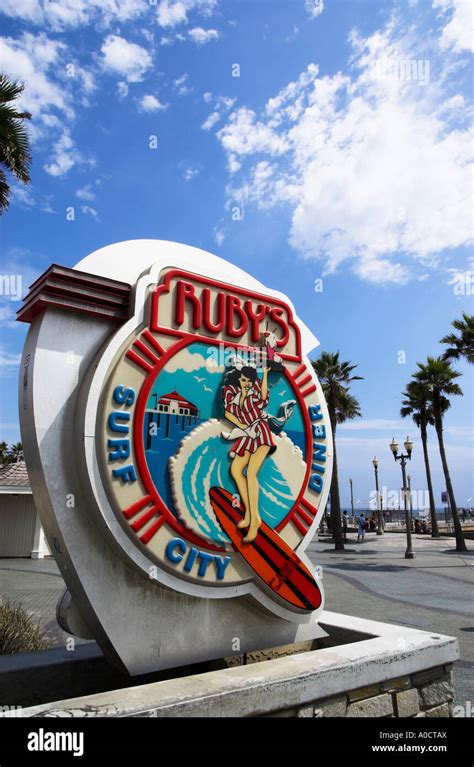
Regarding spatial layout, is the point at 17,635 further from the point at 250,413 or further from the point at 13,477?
the point at 13,477

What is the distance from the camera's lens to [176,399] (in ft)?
14.9

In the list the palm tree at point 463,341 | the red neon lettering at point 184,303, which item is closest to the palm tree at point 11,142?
the red neon lettering at point 184,303

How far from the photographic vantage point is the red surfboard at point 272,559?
4625mm

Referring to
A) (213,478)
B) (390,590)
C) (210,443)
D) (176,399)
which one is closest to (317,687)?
(213,478)

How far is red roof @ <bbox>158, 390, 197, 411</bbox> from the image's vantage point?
4.47m

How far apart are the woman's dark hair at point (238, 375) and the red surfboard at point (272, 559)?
1.05 meters

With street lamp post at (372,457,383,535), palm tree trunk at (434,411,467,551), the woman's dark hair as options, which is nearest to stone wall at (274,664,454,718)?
the woman's dark hair

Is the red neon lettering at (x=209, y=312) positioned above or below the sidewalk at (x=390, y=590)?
above

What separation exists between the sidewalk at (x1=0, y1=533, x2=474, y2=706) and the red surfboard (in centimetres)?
251

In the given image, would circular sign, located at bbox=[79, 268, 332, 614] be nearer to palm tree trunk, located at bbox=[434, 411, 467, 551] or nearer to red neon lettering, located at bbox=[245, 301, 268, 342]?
red neon lettering, located at bbox=[245, 301, 268, 342]

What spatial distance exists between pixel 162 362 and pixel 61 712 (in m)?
2.69

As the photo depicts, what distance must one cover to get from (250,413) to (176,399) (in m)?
0.86

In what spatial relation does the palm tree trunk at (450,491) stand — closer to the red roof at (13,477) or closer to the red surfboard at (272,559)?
the red roof at (13,477)
